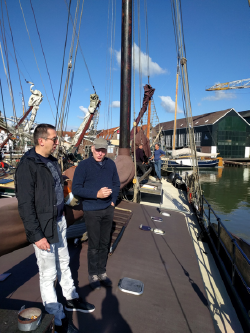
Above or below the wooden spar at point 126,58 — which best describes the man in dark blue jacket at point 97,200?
below

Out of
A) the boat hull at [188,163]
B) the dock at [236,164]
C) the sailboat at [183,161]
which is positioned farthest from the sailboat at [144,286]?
the dock at [236,164]

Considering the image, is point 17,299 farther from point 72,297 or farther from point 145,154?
point 145,154

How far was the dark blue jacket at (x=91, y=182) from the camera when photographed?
7.92 feet

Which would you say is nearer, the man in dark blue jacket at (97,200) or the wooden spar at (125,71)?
the man in dark blue jacket at (97,200)

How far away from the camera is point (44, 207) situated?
6.03 feet

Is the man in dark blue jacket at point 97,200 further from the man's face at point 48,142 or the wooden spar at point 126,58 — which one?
the wooden spar at point 126,58

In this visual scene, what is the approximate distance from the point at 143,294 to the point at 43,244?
1.46 metres

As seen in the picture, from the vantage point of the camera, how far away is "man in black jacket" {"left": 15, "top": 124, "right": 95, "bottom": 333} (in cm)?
176

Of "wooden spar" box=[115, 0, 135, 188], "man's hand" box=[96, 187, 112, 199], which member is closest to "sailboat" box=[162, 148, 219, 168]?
"wooden spar" box=[115, 0, 135, 188]

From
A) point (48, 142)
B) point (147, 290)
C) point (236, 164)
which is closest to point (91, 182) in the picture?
point (48, 142)

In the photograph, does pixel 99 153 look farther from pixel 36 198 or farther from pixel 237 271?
pixel 237 271

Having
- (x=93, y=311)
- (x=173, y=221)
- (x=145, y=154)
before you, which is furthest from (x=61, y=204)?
(x=145, y=154)

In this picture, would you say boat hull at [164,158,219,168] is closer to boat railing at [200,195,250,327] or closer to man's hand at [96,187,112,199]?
boat railing at [200,195,250,327]

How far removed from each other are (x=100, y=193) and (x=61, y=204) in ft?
1.54
